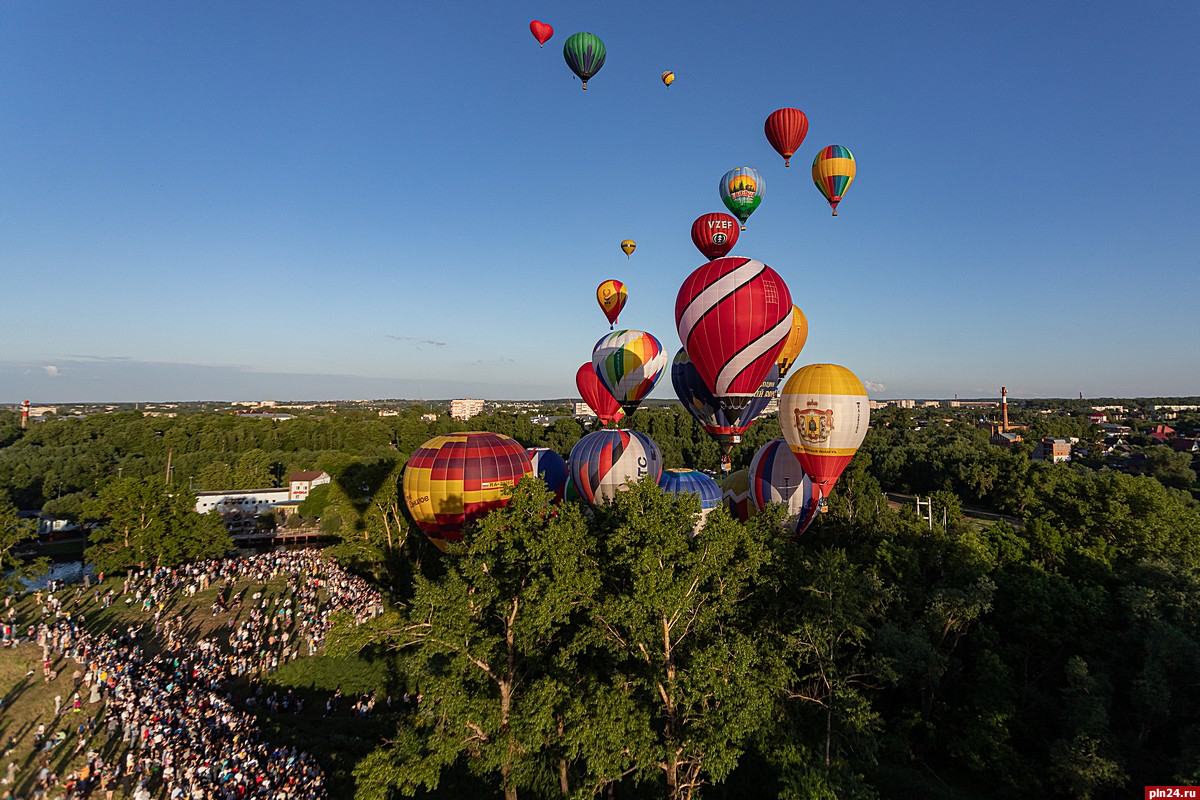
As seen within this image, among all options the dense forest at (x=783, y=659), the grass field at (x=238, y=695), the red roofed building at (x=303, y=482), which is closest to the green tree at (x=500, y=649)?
the dense forest at (x=783, y=659)

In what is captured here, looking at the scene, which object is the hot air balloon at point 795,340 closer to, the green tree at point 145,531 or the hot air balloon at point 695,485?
the hot air balloon at point 695,485

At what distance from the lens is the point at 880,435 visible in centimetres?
7031

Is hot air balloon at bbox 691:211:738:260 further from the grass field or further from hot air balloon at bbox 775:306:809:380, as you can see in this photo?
the grass field

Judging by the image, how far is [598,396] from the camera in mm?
33625

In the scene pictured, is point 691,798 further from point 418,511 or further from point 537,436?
point 537,436

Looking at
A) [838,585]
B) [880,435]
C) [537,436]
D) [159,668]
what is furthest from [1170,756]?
[537,436]

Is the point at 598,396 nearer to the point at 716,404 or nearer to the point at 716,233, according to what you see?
the point at 716,404

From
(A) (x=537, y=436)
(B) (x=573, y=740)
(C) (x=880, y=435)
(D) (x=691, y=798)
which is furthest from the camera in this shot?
(A) (x=537, y=436)

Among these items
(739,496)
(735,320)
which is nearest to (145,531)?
(739,496)

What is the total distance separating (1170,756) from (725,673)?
12493 millimetres

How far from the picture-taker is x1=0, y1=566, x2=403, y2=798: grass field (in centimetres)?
1334

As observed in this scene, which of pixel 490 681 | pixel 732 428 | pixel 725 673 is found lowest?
pixel 490 681

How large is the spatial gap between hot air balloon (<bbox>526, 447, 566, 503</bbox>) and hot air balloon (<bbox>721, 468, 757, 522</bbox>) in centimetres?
782

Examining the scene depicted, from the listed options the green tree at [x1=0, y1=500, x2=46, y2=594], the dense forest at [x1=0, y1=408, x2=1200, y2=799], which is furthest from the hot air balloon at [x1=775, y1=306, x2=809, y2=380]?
the green tree at [x1=0, y1=500, x2=46, y2=594]
